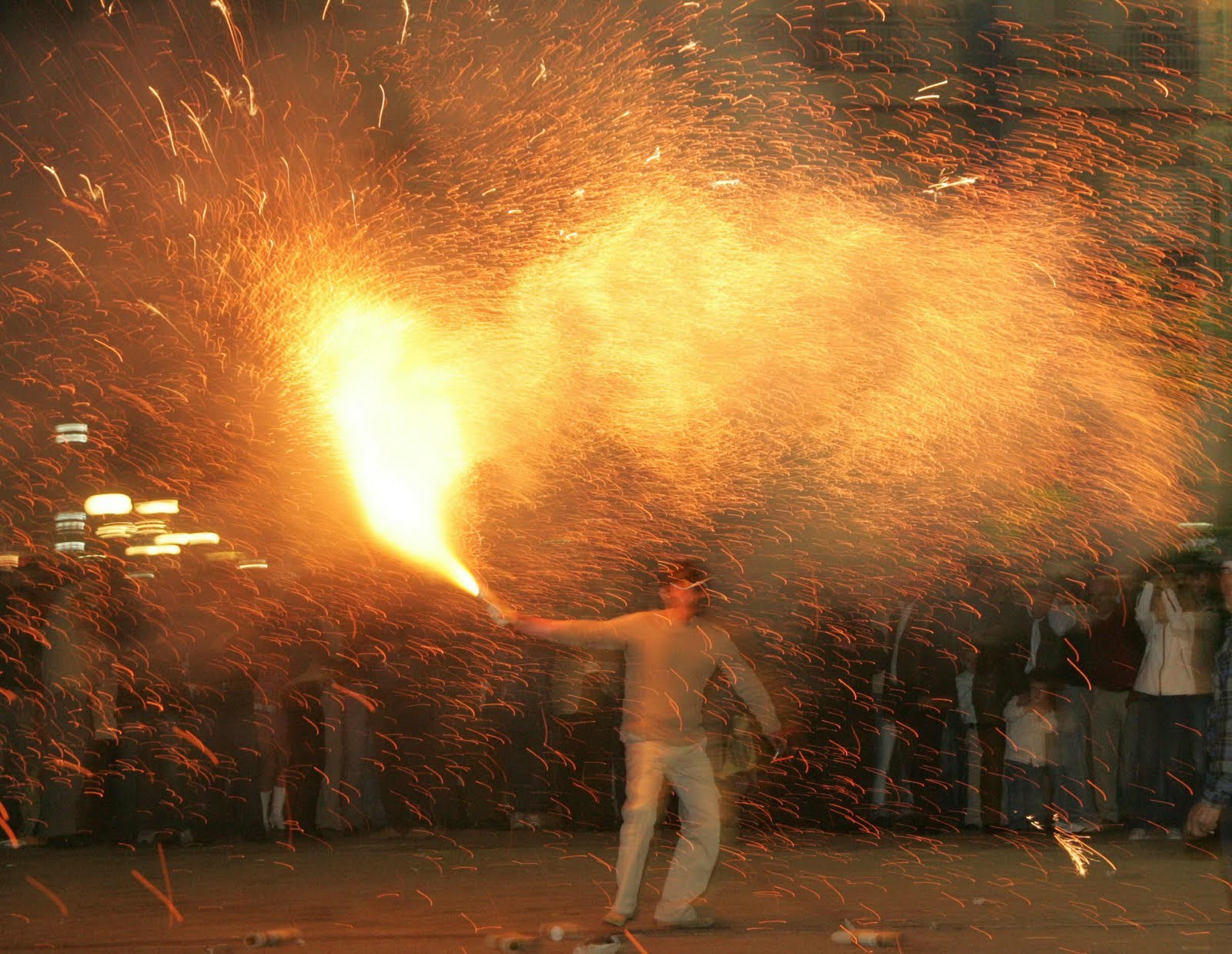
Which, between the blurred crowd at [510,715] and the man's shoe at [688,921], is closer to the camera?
the man's shoe at [688,921]

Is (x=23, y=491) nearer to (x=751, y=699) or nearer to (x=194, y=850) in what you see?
(x=194, y=850)

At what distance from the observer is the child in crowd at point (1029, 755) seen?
11.2 meters

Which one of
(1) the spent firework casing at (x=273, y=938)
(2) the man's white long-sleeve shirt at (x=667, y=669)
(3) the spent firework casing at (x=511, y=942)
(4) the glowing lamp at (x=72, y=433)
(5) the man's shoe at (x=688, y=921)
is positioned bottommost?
(1) the spent firework casing at (x=273, y=938)

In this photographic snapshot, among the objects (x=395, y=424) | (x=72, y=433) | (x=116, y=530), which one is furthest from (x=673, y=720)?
(x=72, y=433)

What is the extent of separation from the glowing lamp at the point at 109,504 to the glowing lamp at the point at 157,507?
4.0 inches

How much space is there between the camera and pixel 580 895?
29.2 feet

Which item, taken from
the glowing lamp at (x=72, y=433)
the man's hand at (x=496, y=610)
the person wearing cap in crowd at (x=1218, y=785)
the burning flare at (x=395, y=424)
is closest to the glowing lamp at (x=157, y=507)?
the burning flare at (x=395, y=424)

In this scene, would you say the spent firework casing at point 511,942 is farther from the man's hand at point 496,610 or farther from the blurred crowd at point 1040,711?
the blurred crowd at point 1040,711

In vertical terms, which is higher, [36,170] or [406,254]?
[36,170]

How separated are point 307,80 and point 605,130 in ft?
7.66

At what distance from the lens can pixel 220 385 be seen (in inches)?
620

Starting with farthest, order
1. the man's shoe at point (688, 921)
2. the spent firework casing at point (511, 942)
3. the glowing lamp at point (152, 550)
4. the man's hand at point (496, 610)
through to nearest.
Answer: the glowing lamp at point (152, 550), the man's shoe at point (688, 921), the spent firework casing at point (511, 942), the man's hand at point (496, 610)

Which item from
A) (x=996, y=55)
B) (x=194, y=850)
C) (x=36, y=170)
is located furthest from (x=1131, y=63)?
(x=194, y=850)

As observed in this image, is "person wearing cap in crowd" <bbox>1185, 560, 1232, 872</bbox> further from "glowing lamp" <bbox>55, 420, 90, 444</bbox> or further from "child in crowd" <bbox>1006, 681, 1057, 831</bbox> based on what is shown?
"glowing lamp" <bbox>55, 420, 90, 444</bbox>
